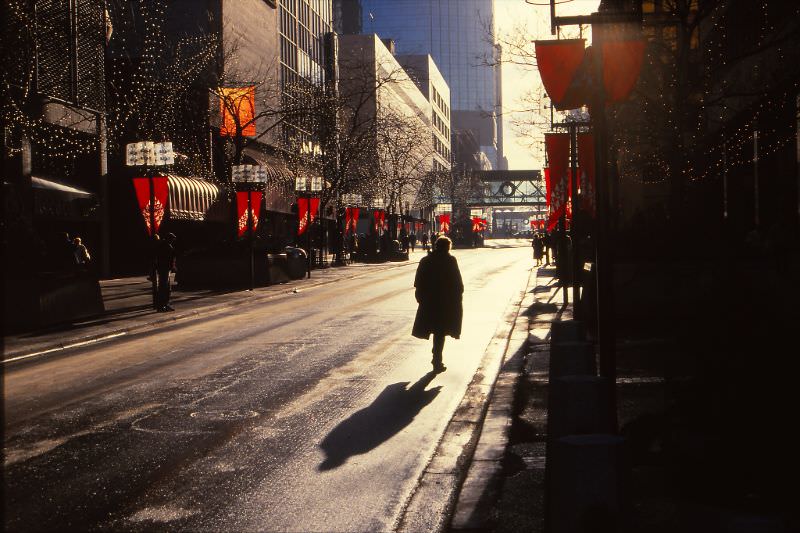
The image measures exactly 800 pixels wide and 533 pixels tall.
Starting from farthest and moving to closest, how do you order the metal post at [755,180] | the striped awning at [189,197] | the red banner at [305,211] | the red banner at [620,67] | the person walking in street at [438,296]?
the striped awning at [189,197] < the red banner at [305,211] < the metal post at [755,180] < the person walking in street at [438,296] < the red banner at [620,67]

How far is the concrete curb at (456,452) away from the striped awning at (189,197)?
96.7 ft

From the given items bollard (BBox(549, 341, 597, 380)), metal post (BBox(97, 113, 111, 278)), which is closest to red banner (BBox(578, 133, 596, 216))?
bollard (BBox(549, 341, 597, 380))

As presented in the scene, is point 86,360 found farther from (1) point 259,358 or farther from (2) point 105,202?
(2) point 105,202

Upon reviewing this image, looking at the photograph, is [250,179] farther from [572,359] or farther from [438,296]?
[572,359]

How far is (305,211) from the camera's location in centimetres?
4053

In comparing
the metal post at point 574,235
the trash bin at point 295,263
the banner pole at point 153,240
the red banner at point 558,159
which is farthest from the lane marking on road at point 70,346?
the trash bin at point 295,263

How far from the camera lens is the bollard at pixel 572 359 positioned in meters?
8.34

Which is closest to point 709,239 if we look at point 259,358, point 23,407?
point 259,358

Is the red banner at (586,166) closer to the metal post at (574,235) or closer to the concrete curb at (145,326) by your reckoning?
the metal post at (574,235)

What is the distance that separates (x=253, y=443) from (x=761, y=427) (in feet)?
12.4

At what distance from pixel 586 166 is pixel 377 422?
45.7ft

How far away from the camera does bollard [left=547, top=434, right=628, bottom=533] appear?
13.9ft

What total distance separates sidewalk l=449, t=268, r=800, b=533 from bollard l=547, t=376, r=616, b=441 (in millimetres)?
414

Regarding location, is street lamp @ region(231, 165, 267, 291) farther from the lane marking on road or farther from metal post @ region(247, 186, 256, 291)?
the lane marking on road
